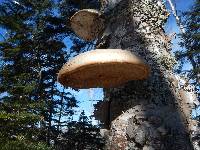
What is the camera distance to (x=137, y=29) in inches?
101

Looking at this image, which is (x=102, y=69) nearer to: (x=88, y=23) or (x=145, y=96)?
(x=145, y=96)

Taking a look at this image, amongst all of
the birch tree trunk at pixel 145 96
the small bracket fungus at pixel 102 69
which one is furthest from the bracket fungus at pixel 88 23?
the small bracket fungus at pixel 102 69

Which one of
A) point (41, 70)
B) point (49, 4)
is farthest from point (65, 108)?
point (49, 4)

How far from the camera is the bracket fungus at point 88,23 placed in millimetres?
3174

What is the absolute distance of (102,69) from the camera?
2.41 meters

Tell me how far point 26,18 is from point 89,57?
12325mm

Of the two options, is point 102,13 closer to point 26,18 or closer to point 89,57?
point 89,57

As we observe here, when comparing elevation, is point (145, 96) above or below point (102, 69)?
below

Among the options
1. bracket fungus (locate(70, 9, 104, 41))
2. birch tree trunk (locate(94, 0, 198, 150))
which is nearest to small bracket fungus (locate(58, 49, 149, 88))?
birch tree trunk (locate(94, 0, 198, 150))

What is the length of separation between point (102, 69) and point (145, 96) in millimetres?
442

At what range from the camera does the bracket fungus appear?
3174mm

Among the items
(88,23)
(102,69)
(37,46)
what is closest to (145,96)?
(102,69)

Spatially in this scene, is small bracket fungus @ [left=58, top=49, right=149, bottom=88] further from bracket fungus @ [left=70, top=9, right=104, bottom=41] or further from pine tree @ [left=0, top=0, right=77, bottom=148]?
pine tree @ [left=0, top=0, right=77, bottom=148]

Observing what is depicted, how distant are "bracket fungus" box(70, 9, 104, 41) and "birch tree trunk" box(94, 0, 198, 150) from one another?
301 mm
